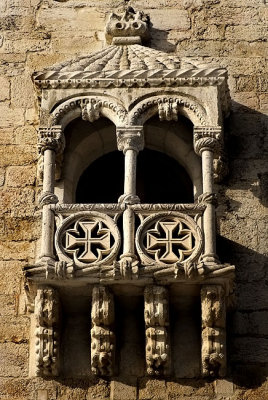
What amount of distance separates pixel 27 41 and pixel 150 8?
1.14 meters

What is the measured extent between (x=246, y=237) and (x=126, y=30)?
7.36 feet

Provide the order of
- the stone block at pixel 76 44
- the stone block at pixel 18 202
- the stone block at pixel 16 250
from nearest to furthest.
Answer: the stone block at pixel 16 250 → the stone block at pixel 18 202 → the stone block at pixel 76 44

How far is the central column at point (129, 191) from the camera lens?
9.45m

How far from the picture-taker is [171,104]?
33.9ft

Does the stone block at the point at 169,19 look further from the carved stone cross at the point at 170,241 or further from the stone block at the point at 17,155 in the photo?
the carved stone cross at the point at 170,241

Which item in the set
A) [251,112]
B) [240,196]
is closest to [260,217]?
[240,196]

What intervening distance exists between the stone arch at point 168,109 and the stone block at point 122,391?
2.06 metres

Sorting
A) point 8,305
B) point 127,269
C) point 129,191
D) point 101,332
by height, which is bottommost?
point 101,332

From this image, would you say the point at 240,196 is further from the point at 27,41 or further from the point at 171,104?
the point at 27,41

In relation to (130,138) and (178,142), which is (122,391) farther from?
(178,142)

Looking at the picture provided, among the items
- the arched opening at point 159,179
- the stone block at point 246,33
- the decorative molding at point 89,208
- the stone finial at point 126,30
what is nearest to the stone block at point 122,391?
the decorative molding at point 89,208

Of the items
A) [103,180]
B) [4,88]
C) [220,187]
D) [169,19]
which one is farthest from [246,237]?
[4,88]

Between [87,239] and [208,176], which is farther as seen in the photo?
[208,176]

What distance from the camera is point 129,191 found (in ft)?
32.4
